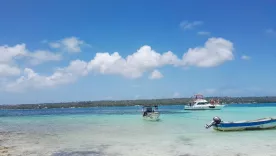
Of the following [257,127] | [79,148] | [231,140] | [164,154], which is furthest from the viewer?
[257,127]

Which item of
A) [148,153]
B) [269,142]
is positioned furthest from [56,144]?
[269,142]

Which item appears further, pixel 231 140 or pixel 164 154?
pixel 231 140

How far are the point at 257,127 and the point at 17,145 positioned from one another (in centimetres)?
1602

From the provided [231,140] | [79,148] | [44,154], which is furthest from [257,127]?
[44,154]

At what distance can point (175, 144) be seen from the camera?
18.3 m

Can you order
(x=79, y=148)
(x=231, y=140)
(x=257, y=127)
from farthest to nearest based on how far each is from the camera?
(x=257, y=127) < (x=231, y=140) < (x=79, y=148)

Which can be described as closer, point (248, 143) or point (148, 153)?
point (148, 153)

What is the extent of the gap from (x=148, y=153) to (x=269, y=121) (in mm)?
12768

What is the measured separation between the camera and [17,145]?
19.9m

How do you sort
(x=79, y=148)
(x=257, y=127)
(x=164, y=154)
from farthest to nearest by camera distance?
(x=257, y=127) < (x=79, y=148) < (x=164, y=154)

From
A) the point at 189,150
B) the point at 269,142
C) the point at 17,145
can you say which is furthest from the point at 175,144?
the point at 17,145

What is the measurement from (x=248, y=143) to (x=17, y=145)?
41.6ft

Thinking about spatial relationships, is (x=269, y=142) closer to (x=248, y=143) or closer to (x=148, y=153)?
(x=248, y=143)

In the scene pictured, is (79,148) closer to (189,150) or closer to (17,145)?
(17,145)
